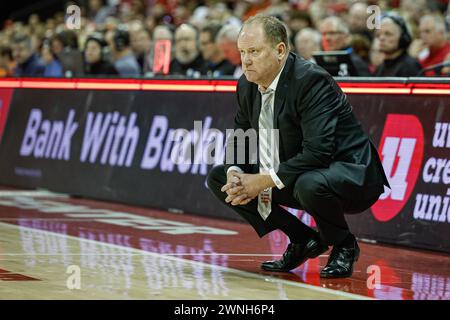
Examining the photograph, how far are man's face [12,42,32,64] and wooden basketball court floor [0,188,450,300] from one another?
27.5ft

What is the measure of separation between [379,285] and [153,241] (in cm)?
268

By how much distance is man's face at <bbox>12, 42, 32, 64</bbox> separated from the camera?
19531 mm

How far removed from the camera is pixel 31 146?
14016 mm

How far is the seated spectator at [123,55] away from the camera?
49.1ft

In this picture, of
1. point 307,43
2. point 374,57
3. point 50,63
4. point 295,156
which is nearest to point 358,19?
point 374,57

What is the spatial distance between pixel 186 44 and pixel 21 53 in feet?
20.4

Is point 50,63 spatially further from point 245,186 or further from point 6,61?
point 245,186

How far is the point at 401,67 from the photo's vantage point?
1120 centimetres

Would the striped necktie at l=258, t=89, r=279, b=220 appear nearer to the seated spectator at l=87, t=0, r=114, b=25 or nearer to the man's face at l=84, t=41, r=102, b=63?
the man's face at l=84, t=41, r=102, b=63

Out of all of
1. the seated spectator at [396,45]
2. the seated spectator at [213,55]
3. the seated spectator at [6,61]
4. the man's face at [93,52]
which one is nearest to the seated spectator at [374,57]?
the seated spectator at [213,55]

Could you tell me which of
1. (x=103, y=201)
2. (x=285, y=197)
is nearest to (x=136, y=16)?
(x=103, y=201)

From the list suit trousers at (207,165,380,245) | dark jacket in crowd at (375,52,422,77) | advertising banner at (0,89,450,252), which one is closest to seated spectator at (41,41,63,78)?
advertising banner at (0,89,450,252)

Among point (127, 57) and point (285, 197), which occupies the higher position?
point (127, 57)

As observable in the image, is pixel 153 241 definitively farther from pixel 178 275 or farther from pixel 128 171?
pixel 128 171
